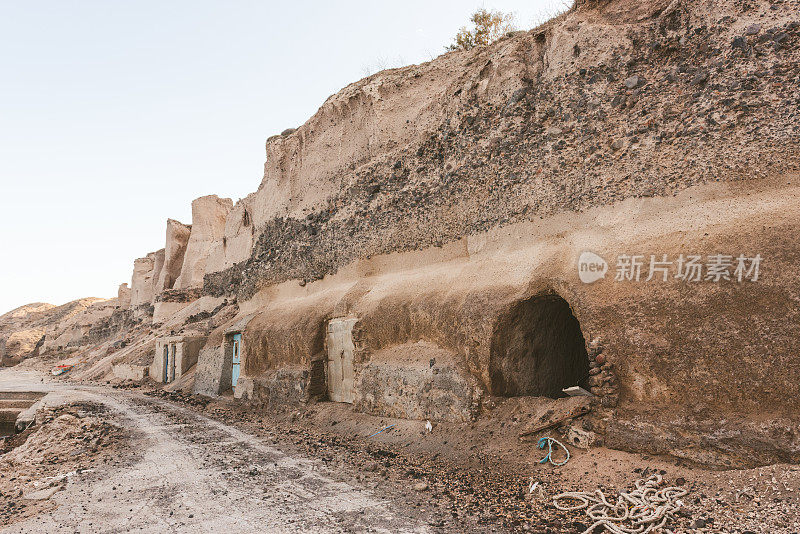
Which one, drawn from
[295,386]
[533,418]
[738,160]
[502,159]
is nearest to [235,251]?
[295,386]

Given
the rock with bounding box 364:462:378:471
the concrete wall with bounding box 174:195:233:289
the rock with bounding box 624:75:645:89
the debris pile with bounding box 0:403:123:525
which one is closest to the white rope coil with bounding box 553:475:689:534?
the rock with bounding box 364:462:378:471

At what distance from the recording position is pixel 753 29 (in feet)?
19.0

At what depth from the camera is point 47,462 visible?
24.6 ft

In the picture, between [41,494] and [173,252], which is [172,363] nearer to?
[41,494]

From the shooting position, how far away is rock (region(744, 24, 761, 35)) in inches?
227

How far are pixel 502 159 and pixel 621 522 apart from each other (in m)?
5.36

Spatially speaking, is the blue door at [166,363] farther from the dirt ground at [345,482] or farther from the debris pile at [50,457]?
the dirt ground at [345,482]

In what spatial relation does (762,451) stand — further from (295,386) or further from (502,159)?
(295,386)

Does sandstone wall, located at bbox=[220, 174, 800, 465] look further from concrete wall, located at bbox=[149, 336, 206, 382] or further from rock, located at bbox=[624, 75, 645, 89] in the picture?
concrete wall, located at bbox=[149, 336, 206, 382]

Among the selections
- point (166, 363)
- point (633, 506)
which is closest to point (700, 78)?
point (633, 506)

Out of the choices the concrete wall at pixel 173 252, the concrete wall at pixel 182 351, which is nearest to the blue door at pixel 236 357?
the concrete wall at pixel 182 351

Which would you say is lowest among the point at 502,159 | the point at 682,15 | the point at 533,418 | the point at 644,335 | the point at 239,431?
the point at 239,431

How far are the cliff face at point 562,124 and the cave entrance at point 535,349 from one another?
148cm

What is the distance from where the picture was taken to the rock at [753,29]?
5766mm
